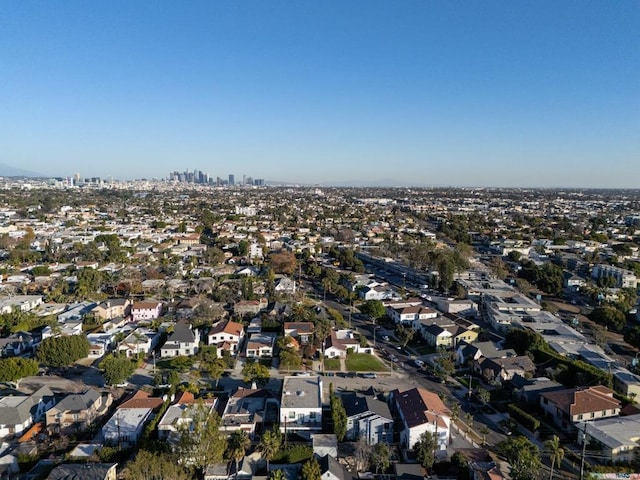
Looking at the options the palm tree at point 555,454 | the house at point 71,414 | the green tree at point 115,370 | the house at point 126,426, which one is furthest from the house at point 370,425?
the green tree at point 115,370

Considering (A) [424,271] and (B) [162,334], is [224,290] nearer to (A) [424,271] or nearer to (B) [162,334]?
(B) [162,334]

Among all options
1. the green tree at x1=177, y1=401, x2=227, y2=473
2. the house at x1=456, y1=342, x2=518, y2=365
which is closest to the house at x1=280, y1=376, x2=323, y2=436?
the green tree at x1=177, y1=401, x2=227, y2=473

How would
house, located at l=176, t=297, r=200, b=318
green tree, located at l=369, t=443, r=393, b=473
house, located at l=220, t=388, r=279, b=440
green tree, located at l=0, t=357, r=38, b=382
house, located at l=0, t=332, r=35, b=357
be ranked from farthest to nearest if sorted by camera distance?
house, located at l=176, t=297, r=200, b=318 < house, located at l=0, t=332, r=35, b=357 < green tree, located at l=0, t=357, r=38, b=382 < house, located at l=220, t=388, r=279, b=440 < green tree, located at l=369, t=443, r=393, b=473

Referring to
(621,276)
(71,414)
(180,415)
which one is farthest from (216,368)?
(621,276)

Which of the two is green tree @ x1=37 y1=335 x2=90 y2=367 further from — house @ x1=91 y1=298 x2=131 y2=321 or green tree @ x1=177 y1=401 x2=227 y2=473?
green tree @ x1=177 y1=401 x2=227 y2=473

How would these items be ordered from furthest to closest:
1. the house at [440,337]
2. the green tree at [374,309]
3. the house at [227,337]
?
1. the green tree at [374,309]
2. the house at [440,337]
3. the house at [227,337]

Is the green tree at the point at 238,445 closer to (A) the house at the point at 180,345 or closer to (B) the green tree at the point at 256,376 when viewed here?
(B) the green tree at the point at 256,376

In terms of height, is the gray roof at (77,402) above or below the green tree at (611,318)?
below

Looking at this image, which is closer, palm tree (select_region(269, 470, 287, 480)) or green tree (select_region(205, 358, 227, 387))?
palm tree (select_region(269, 470, 287, 480))
